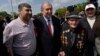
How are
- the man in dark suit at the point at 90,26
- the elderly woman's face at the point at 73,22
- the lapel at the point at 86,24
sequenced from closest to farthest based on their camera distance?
the elderly woman's face at the point at 73,22 < the man in dark suit at the point at 90,26 < the lapel at the point at 86,24

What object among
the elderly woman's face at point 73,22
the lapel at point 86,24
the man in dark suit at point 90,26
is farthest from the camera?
the lapel at point 86,24

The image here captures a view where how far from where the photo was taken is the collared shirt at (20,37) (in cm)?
681

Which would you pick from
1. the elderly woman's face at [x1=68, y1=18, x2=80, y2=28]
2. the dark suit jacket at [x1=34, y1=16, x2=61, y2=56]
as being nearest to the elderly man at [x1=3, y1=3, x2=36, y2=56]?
the dark suit jacket at [x1=34, y1=16, x2=61, y2=56]

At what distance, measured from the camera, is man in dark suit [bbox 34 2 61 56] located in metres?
7.20

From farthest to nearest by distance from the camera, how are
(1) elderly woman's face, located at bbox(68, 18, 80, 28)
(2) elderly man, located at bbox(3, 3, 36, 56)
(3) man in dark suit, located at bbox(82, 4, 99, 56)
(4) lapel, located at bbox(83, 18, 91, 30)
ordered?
(4) lapel, located at bbox(83, 18, 91, 30) → (3) man in dark suit, located at bbox(82, 4, 99, 56) → (2) elderly man, located at bbox(3, 3, 36, 56) → (1) elderly woman's face, located at bbox(68, 18, 80, 28)

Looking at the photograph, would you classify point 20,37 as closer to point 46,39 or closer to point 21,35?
point 21,35

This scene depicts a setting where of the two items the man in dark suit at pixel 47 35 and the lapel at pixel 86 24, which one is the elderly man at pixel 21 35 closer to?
the man in dark suit at pixel 47 35

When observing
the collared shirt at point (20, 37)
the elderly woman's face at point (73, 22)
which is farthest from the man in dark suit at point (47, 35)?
the elderly woman's face at point (73, 22)

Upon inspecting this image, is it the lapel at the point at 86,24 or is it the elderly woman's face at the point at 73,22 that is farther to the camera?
the lapel at the point at 86,24

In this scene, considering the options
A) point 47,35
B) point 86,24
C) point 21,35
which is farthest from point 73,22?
point 21,35

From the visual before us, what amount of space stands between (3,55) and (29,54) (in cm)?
54

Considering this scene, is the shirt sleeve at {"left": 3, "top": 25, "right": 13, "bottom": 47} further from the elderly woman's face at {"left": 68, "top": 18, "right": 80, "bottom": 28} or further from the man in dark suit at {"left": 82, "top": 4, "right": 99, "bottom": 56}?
the man in dark suit at {"left": 82, "top": 4, "right": 99, "bottom": 56}

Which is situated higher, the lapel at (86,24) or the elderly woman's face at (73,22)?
the elderly woman's face at (73,22)

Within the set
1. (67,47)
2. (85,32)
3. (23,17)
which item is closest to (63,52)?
(67,47)
